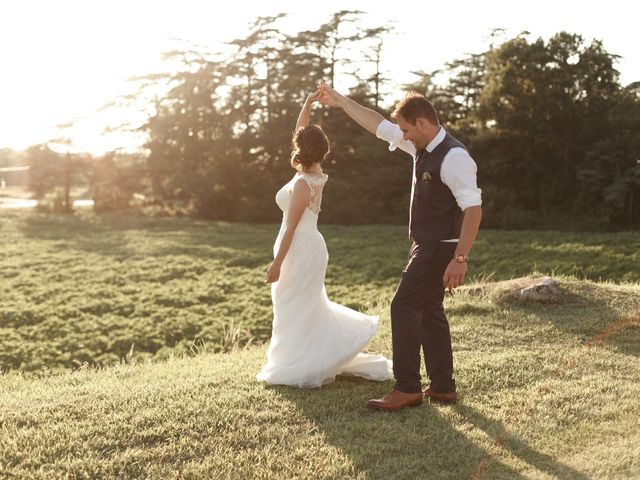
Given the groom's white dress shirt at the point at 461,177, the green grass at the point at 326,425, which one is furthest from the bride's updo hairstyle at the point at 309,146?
the green grass at the point at 326,425

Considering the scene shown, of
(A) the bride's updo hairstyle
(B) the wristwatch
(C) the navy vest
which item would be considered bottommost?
(B) the wristwatch

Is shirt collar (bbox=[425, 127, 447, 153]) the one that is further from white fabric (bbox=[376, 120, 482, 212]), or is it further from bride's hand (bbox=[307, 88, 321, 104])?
bride's hand (bbox=[307, 88, 321, 104])

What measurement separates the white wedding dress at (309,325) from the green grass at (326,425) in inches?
6.0

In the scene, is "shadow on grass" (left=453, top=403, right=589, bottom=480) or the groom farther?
the groom

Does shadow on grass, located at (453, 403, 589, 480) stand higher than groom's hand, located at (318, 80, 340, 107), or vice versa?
groom's hand, located at (318, 80, 340, 107)

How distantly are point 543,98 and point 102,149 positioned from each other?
1181 inches

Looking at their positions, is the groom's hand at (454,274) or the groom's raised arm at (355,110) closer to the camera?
the groom's hand at (454,274)

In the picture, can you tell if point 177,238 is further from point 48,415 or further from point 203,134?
point 48,415

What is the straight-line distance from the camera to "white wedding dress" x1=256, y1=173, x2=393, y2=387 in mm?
6125

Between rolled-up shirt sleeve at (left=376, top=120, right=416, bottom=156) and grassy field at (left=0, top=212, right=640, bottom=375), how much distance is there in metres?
5.36

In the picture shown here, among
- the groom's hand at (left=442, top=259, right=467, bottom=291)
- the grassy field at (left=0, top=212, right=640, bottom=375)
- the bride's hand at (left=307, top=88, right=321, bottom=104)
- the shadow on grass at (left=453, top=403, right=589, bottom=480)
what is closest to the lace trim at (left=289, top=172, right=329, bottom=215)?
the bride's hand at (left=307, top=88, right=321, bottom=104)

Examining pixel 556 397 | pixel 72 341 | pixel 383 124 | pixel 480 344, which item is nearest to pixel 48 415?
pixel 383 124

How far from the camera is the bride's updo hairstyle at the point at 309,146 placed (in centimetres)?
600

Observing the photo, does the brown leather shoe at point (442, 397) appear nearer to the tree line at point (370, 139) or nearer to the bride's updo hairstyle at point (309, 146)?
the bride's updo hairstyle at point (309, 146)
